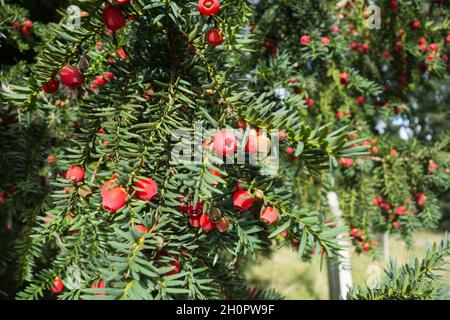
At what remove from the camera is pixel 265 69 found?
108 centimetres

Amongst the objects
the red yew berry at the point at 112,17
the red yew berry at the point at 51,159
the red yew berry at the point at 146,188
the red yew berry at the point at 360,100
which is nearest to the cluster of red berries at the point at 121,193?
the red yew berry at the point at 146,188

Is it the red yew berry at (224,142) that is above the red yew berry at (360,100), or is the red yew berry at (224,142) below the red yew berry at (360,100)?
below

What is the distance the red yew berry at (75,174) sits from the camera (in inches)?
23.4

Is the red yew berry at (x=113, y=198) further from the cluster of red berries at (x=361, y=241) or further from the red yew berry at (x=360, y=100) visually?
the red yew berry at (x=360, y=100)

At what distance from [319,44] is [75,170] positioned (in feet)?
3.37

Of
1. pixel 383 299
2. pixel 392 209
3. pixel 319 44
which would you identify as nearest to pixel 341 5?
pixel 319 44

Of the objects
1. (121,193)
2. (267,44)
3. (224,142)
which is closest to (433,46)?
(267,44)

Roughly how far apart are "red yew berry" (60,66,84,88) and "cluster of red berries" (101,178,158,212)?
193mm

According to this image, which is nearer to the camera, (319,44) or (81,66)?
(81,66)

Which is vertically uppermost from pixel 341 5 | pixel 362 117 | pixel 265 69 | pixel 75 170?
pixel 341 5

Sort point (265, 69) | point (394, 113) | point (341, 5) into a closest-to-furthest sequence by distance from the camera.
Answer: point (265, 69), point (341, 5), point (394, 113)

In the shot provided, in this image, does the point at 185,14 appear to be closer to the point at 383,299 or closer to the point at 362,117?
the point at 383,299

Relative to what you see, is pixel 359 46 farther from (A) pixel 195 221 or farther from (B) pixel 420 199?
(A) pixel 195 221

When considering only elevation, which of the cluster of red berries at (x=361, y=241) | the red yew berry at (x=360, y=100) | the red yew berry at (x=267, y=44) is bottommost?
the cluster of red berries at (x=361, y=241)
